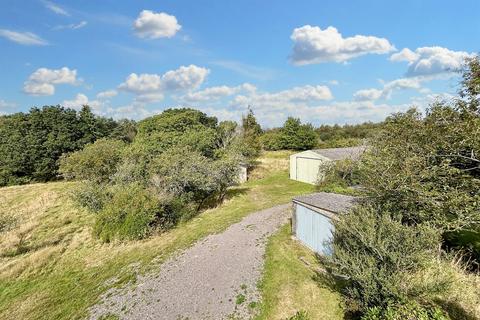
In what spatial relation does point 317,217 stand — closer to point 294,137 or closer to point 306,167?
point 306,167

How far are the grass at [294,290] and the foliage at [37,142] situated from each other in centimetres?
4286

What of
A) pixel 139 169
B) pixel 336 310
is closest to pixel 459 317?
pixel 336 310

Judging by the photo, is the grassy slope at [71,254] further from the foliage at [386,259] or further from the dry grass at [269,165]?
the dry grass at [269,165]

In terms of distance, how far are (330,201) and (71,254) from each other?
13.9 metres

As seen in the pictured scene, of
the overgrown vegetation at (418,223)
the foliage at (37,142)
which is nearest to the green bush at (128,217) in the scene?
the overgrown vegetation at (418,223)

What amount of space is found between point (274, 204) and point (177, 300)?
12.7 metres

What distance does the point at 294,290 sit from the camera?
998cm

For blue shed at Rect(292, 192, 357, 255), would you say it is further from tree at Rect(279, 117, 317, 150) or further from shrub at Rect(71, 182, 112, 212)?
tree at Rect(279, 117, 317, 150)

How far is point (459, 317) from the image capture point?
7.91 meters

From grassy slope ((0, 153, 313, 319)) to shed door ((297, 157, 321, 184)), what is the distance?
2341 millimetres

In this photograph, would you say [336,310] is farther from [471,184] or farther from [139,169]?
[139,169]

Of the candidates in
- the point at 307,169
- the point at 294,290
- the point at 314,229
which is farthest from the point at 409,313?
the point at 307,169

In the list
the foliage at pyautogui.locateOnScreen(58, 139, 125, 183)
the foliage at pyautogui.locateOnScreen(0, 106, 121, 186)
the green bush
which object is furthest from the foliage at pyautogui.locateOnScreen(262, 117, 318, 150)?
the green bush

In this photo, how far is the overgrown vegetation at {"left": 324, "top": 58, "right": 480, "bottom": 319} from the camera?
24.2 ft
